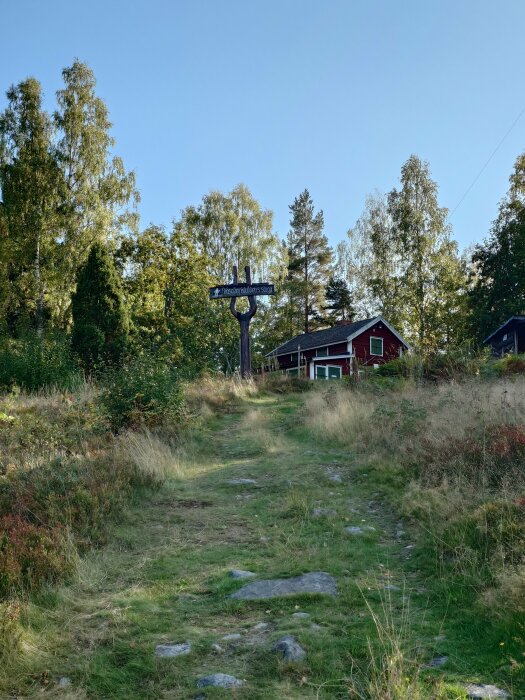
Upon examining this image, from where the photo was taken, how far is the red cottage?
112ft

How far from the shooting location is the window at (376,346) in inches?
1374

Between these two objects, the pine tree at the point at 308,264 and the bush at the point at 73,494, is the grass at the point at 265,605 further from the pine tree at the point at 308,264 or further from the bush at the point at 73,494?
the pine tree at the point at 308,264

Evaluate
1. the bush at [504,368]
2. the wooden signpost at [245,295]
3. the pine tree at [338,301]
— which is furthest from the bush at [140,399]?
the pine tree at [338,301]

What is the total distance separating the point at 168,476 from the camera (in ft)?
26.3

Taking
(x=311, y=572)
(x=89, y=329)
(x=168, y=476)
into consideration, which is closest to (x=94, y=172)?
(x=89, y=329)

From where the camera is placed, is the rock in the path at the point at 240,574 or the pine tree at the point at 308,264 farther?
the pine tree at the point at 308,264

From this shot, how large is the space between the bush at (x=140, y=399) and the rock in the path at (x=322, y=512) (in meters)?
4.87

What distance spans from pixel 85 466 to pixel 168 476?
4.20ft

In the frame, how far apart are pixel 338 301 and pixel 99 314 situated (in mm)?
32845

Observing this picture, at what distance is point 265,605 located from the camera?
157 inches

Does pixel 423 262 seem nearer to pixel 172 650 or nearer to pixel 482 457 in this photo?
pixel 482 457

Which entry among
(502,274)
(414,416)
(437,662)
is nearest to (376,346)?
(502,274)

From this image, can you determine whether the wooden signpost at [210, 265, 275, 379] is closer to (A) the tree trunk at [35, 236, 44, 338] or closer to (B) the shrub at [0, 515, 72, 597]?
(A) the tree trunk at [35, 236, 44, 338]

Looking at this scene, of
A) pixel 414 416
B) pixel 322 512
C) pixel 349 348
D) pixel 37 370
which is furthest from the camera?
pixel 349 348
